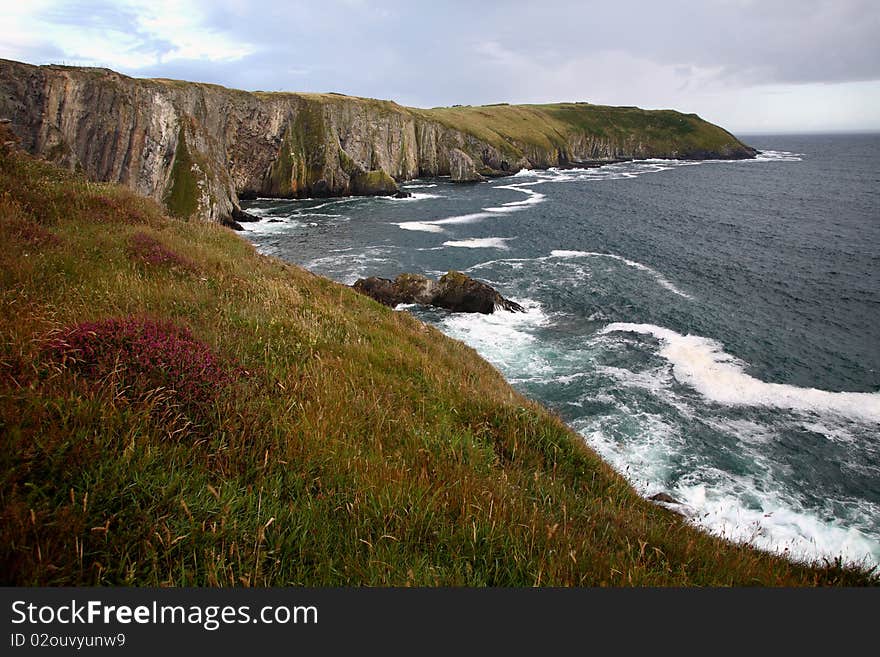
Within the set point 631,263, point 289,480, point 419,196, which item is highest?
point 419,196

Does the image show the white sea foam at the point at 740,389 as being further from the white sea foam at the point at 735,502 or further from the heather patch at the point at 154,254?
the heather patch at the point at 154,254

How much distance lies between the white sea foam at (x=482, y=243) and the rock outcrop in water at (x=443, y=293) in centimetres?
1758

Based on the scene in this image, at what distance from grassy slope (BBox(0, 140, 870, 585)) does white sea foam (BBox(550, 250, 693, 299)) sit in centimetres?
3134

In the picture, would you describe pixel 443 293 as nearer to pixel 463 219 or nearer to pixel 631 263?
pixel 631 263

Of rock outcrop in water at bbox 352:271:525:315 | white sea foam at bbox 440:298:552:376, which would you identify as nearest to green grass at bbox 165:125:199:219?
rock outcrop in water at bbox 352:271:525:315

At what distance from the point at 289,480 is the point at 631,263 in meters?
42.5

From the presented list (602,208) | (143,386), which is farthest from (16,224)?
(602,208)

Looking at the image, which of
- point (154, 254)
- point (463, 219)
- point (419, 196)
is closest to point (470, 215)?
point (463, 219)

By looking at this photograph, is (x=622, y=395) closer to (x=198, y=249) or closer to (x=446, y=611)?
(x=198, y=249)

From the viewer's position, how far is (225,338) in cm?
664

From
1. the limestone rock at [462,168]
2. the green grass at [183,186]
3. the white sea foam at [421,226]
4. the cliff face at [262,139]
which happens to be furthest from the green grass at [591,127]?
the green grass at [183,186]

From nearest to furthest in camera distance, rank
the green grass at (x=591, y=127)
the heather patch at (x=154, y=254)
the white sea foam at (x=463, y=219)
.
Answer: the heather patch at (x=154, y=254) < the white sea foam at (x=463, y=219) < the green grass at (x=591, y=127)

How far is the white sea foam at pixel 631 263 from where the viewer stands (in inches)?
1358

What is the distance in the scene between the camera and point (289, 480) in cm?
404
